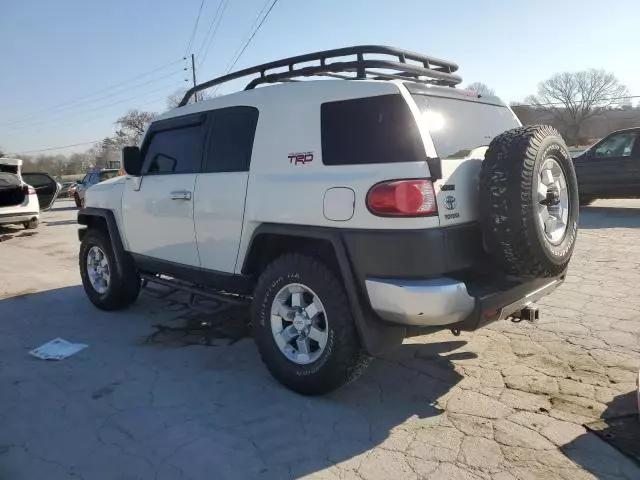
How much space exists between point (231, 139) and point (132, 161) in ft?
4.56

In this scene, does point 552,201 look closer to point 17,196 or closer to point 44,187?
point 17,196

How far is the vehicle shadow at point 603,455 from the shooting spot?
2.39 m

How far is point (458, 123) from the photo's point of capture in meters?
3.32

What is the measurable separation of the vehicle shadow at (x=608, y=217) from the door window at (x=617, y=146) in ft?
4.16

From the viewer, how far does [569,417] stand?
9.50 ft

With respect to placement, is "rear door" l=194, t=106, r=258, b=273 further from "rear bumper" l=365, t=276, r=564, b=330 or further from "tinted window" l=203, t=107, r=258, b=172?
"rear bumper" l=365, t=276, r=564, b=330

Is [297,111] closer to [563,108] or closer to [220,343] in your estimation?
[220,343]

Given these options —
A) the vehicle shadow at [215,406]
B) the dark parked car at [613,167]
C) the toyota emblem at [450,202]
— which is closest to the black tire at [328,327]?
the vehicle shadow at [215,406]

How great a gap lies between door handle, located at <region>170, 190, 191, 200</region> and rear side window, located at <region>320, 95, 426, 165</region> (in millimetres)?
1466

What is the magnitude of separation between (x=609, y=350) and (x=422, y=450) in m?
2.04

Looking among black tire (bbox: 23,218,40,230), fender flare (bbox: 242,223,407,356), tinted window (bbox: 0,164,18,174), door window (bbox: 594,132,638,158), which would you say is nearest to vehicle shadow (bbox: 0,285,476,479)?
fender flare (bbox: 242,223,407,356)

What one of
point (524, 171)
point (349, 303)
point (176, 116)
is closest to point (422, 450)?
point (349, 303)

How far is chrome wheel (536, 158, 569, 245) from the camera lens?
9.66 feet

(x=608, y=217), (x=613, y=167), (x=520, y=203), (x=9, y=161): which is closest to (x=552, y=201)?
(x=520, y=203)
